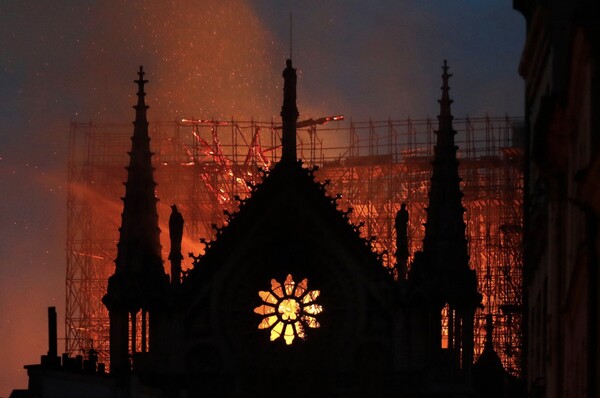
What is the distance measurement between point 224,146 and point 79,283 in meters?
8.22

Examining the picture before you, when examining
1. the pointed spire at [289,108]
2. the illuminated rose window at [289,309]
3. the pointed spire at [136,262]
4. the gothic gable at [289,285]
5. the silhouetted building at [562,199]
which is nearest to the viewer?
the silhouetted building at [562,199]

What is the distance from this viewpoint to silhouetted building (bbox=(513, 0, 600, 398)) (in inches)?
1455

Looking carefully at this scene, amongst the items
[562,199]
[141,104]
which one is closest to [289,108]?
[141,104]

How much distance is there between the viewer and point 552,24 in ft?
167

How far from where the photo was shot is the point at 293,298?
68.1m

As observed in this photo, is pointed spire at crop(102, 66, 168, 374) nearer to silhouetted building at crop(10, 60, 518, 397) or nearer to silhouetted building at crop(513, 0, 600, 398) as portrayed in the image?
silhouetted building at crop(10, 60, 518, 397)

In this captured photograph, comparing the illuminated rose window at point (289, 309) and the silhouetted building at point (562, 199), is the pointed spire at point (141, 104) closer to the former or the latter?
the illuminated rose window at point (289, 309)

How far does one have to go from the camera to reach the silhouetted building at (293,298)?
6569 cm

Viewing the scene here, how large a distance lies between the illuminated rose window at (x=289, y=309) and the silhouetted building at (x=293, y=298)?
3 centimetres

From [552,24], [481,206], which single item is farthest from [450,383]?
[481,206]

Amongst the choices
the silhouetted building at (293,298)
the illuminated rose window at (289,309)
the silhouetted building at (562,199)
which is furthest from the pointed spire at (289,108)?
the silhouetted building at (562,199)

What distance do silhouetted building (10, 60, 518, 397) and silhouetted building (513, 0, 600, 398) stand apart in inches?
158

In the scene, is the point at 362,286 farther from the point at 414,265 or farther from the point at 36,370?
the point at 36,370

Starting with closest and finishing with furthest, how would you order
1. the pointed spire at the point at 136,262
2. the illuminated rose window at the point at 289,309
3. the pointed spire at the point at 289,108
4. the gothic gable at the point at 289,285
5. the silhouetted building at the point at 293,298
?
1. the silhouetted building at the point at 293,298
2. the pointed spire at the point at 136,262
3. the gothic gable at the point at 289,285
4. the pointed spire at the point at 289,108
5. the illuminated rose window at the point at 289,309
